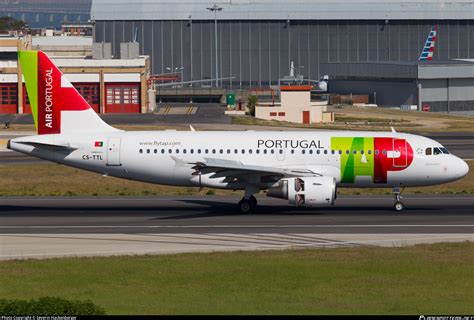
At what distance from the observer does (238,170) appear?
156 feet

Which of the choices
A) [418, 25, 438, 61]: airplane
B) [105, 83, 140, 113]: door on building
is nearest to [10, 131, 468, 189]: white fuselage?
[105, 83, 140, 113]: door on building

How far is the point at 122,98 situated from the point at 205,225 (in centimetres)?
8476

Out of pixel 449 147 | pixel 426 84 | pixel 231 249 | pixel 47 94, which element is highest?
pixel 426 84

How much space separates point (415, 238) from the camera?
136ft

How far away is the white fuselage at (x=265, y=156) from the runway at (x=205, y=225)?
5.48 ft

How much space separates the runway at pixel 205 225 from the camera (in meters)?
39.7

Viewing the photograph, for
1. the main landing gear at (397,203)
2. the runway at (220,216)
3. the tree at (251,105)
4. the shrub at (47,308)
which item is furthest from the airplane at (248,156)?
the tree at (251,105)

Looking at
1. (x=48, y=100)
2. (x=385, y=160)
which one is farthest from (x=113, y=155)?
(x=385, y=160)

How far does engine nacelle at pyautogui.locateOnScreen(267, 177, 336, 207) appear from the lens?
46781mm

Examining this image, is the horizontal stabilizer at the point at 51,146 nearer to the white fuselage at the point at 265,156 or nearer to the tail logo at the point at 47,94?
the white fuselage at the point at 265,156

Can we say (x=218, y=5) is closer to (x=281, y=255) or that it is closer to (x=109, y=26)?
(x=109, y=26)

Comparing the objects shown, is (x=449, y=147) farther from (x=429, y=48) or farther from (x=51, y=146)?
(x=429, y=48)

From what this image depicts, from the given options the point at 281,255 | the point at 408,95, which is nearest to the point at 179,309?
the point at 281,255

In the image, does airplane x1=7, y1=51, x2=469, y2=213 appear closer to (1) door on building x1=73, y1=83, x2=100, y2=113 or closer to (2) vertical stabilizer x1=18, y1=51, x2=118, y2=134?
(2) vertical stabilizer x1=18, y1=51, x2=118, y2=134
